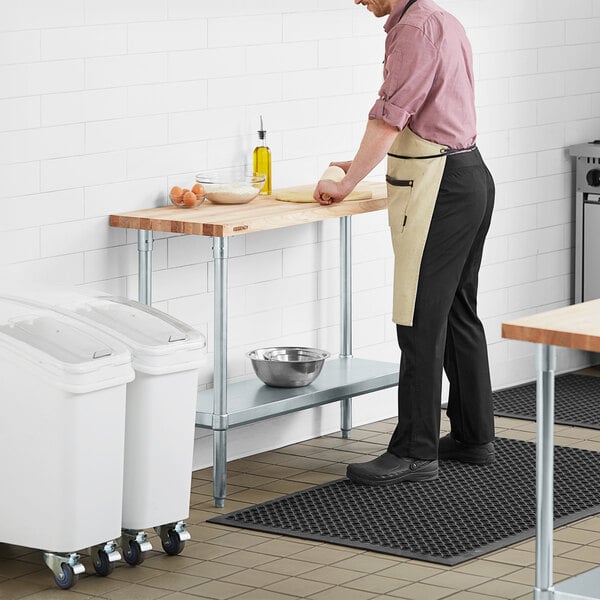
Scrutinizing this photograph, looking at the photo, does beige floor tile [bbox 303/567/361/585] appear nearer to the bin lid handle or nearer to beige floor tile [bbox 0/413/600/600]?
beige floor tile [bbox 0/413/600/600]

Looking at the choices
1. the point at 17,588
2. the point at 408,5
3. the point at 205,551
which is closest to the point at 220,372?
the point at 205,551

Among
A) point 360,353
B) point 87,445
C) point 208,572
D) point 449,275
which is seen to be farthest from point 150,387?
point 360,353

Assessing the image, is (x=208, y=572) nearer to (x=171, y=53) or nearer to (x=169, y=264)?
(x=169, y=264)

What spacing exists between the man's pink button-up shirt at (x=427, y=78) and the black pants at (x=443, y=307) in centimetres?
14

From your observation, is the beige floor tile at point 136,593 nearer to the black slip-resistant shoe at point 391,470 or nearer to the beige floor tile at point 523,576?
the beige floor tile at point 523,576

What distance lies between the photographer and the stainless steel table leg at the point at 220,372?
5.14 metres

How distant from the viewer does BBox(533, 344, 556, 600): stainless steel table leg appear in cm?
374

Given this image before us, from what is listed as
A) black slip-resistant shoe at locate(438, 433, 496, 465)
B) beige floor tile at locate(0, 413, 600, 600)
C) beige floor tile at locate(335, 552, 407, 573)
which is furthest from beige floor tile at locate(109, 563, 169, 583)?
black slip-resistant shoe at locate(438, 433, 496, 465)

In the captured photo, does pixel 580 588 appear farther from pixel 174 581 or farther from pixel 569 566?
pixel 174 581

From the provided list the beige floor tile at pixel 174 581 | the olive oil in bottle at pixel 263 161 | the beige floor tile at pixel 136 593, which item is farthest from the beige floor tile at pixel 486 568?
the olive oil in bottle at pixel 263 161

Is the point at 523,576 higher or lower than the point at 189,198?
lower

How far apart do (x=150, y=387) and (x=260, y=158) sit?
1.48 m

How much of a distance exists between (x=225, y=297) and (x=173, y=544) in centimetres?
92

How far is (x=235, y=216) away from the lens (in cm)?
523
